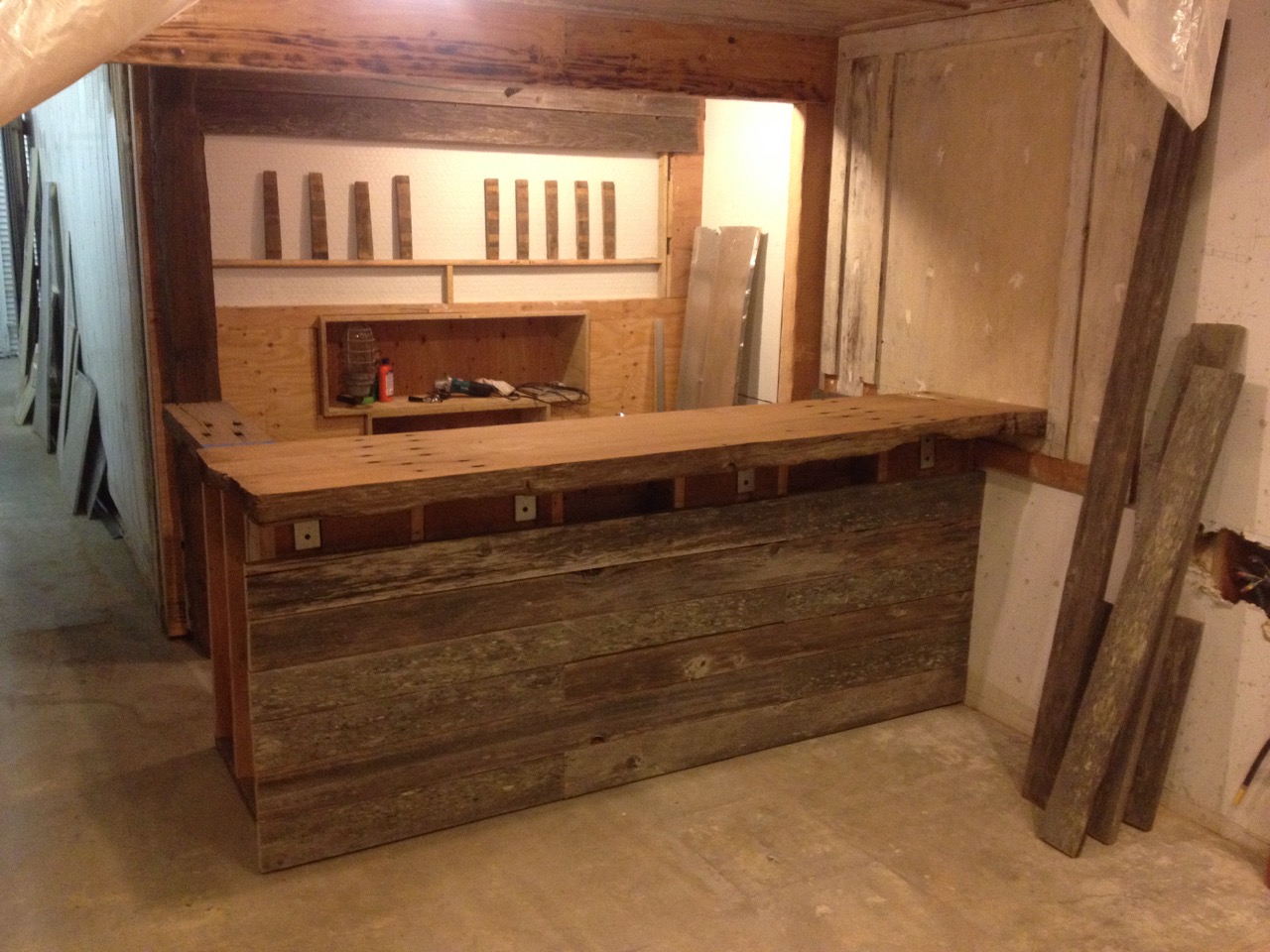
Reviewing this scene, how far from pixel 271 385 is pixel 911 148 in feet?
8.63

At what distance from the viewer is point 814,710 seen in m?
3.37

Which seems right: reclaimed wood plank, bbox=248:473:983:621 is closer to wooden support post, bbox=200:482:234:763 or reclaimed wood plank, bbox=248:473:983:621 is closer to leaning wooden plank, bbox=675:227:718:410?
wooden support post, bbox=200:482:234:763

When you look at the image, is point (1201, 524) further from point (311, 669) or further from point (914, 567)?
point (311, 669)

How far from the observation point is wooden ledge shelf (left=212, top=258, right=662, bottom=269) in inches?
176

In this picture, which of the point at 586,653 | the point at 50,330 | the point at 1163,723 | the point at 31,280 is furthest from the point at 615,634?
the point at 31,280

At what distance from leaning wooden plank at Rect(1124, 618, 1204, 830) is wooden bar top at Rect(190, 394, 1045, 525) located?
0.72 meters

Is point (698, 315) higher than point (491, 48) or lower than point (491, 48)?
lower

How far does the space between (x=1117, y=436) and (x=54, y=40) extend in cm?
251

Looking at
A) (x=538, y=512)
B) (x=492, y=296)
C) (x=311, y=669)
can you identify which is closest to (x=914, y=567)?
(x=538, y=512)

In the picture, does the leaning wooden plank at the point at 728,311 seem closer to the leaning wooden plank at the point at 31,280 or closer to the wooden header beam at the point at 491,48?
the wooden header beam at the point at 491,48

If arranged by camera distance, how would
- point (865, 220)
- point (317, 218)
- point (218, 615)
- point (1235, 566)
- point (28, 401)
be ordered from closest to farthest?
point (1235, 566) < point (218, 615) < point (865, 220) < point (317, 218) < point (28, 401)

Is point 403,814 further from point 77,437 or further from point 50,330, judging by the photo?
point 50,330

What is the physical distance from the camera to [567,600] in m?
2.87

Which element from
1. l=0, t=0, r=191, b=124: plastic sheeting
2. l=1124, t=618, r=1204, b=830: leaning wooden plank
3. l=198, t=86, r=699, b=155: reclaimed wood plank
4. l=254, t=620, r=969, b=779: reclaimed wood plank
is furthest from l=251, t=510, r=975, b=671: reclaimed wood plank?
l=198, t=86, r=699, b=155: reclaimed wood plank
